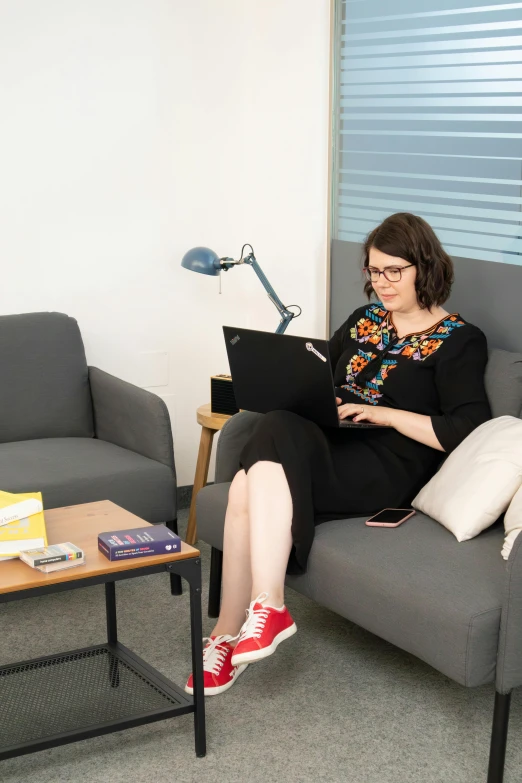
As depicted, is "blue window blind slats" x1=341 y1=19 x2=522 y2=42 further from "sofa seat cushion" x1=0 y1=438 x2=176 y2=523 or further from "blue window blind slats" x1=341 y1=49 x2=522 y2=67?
"sofa seat cushion" x1=0 y1=438 x2=176 y2=523

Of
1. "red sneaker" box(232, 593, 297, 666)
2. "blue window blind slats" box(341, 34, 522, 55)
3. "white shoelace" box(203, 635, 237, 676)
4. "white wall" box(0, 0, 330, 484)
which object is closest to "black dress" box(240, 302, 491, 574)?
"red sneaker" box(232, 593, 297, 666)

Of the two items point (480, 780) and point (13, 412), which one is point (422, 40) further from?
point (480, 780)

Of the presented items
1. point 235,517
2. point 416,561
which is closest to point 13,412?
point 235,517

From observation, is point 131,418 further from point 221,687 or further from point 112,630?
point 221,687

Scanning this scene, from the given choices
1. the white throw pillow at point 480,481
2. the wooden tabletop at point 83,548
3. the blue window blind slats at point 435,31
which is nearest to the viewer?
the wooden tabletop at point 83,548

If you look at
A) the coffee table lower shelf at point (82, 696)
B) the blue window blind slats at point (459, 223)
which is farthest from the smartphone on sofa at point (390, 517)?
the blue window blind slats at point (459, 223)

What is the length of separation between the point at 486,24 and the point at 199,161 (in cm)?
138

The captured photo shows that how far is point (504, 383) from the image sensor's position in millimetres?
2588

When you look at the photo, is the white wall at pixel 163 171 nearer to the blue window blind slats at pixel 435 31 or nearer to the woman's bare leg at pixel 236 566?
the blue window blind slats at pixel 435 31

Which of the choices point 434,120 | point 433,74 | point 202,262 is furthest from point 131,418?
point 433,74

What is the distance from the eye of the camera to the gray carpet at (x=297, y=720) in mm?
2053

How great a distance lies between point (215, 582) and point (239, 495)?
0.45 metres

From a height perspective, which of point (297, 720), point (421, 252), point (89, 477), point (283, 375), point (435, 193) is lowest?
point (297, 720)

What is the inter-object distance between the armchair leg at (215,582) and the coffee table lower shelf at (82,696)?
0.45 meters
